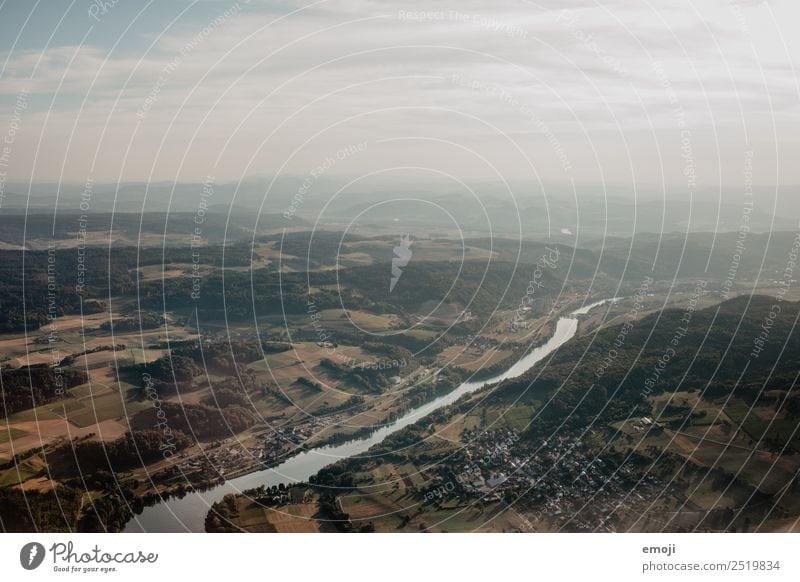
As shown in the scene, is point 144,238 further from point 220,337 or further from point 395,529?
point 395,529

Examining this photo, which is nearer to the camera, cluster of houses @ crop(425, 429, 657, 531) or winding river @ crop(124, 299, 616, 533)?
cluster of houses @ crop(425, 429, 657, 531)

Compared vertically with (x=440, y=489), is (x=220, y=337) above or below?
above

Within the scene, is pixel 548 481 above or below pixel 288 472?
below

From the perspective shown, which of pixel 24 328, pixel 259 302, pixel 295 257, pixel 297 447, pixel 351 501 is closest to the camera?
pixel 351 501

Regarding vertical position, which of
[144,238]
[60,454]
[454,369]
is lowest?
[454,369]

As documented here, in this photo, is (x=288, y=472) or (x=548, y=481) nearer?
(x=548, y=481)

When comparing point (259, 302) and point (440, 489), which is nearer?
point (440, 489)

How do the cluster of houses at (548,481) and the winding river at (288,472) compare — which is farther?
the winding river at (288,472)

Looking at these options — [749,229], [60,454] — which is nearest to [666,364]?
[60,454]
